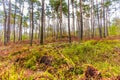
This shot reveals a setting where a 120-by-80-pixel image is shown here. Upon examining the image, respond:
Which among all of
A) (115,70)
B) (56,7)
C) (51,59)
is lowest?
(115,70)

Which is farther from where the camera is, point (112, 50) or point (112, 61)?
point (112, 50)

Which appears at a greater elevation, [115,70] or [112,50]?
[112,50]

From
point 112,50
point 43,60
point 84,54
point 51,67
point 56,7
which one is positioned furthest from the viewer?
point 56,7

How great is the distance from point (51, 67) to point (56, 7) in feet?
81.2

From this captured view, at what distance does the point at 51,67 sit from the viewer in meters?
5.57

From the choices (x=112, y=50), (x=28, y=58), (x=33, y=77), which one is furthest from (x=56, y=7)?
(x=33, y=77)

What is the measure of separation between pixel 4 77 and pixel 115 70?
3.92 meters

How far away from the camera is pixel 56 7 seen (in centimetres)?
2927

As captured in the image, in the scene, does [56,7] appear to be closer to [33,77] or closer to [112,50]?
[112,50]

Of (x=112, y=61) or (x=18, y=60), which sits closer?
(x=18, y=60)

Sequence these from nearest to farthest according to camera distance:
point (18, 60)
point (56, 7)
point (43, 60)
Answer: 1. point (43, 60)
2. point (18, 60)
3. point (56, 7)

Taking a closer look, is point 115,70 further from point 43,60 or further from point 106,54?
point 43,60

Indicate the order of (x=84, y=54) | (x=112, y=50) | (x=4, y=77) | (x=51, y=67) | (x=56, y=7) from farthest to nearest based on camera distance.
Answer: (x=56, y=7) → (x=112, y=50) → (x=84, y=54) → (x=51, y=67) → (x=4, y=77)

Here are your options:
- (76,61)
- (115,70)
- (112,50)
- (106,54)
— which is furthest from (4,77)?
(112,50)
